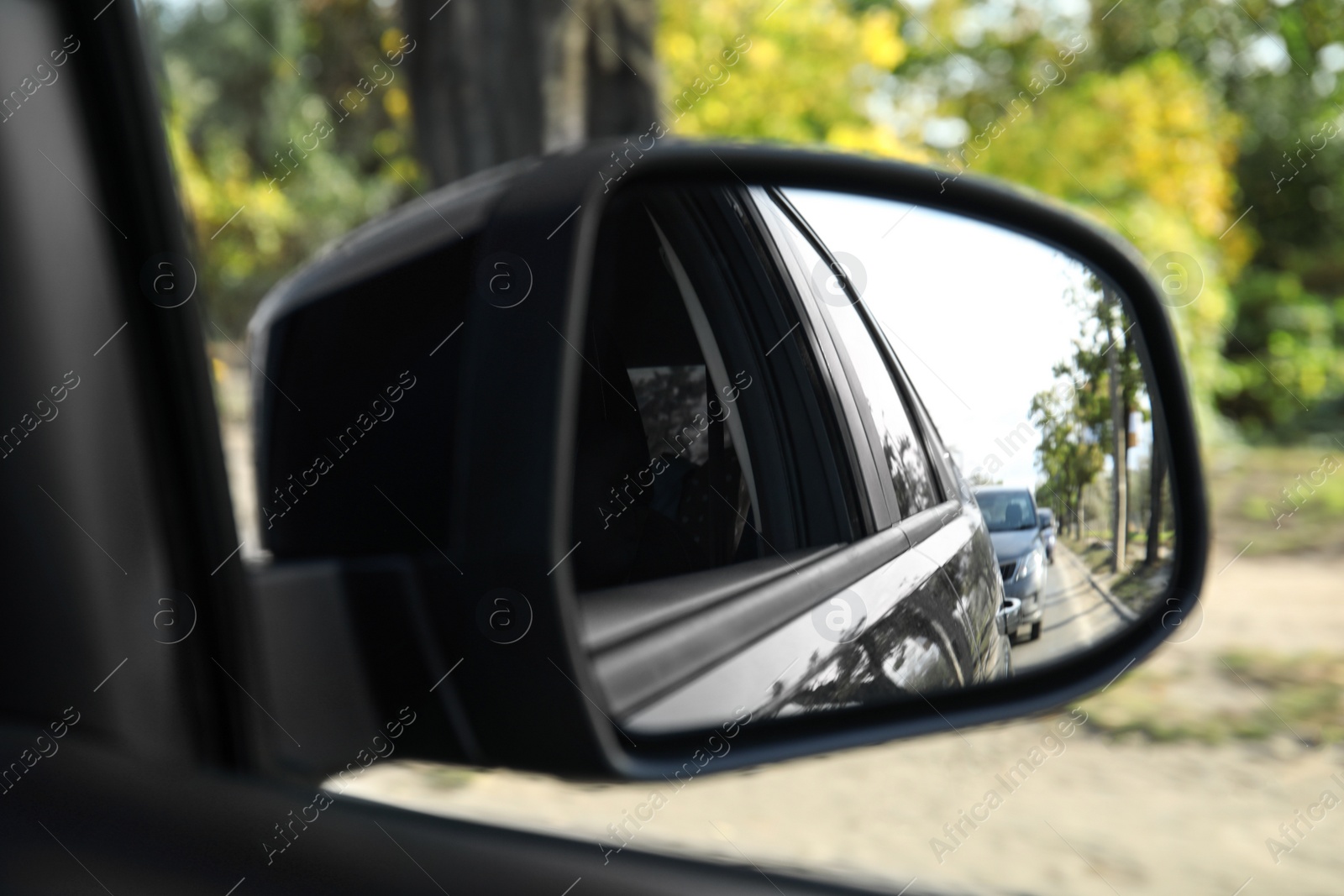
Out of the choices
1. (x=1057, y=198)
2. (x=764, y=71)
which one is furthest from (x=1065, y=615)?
(x=764, y=71)

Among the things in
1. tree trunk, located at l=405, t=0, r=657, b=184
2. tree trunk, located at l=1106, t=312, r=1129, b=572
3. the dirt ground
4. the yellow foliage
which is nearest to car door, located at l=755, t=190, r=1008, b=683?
tree trunk, located at l=1106, t=312, r=1129, b=572

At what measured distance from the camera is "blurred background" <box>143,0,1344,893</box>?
4.04 m

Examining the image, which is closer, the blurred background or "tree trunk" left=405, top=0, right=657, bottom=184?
the blurred background

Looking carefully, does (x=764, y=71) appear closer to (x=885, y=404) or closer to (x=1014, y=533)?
(x=885, y=404)

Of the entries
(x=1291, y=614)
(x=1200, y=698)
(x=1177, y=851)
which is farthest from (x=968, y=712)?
(x=1291, y=614)

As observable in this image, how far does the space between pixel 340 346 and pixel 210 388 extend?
0.14 metres

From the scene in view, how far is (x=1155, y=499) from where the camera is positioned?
1.44 meters

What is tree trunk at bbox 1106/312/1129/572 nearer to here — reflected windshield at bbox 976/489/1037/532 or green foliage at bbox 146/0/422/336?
reflected windshield at bbox 976/489/1037/532

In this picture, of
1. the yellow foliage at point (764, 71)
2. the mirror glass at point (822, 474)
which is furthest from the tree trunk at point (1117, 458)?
the yellow foliage at point (764, 71)

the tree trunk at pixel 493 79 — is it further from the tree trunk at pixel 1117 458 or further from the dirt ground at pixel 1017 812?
the tree trunk at pixel 1117 458

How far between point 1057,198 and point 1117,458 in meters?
8.10

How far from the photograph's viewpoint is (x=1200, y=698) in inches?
231

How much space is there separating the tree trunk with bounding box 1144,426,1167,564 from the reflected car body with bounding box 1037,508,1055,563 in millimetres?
315

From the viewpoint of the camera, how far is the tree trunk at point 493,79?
6.01m
